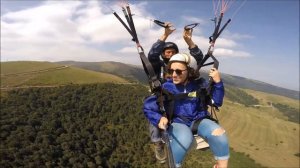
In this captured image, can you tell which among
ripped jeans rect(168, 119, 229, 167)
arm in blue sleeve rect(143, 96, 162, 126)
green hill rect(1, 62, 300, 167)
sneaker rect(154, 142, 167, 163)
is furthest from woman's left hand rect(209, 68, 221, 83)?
green hill rect(1, 62, 300, 167)

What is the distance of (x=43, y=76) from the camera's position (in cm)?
14850

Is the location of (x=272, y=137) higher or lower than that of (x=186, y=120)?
lower

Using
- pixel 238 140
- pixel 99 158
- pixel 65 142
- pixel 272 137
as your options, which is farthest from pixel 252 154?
pixel 65 142

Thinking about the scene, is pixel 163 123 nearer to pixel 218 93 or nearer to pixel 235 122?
pixel 218 93

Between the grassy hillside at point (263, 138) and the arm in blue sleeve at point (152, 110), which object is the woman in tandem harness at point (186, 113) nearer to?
the arm in blue sleeve at point (152, 110)

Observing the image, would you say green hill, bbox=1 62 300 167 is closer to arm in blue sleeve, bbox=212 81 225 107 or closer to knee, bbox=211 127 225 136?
arm in blue sleeve, bbox=212 81 225 107

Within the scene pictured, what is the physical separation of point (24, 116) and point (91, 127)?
21809 mm

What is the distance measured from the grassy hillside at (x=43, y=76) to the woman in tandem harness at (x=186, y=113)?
135m

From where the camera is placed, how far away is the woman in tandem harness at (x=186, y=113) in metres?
6.08

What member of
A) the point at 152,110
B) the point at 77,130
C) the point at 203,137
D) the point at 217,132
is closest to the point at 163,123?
the point at 152,110

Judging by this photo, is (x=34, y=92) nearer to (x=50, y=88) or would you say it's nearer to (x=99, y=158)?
(x=50, y=88)

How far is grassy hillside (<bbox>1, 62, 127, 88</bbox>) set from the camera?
139775 mm

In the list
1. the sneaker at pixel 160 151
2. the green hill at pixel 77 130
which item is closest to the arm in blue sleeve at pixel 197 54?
the sneaker at pixel 160 151

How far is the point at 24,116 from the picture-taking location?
106m
